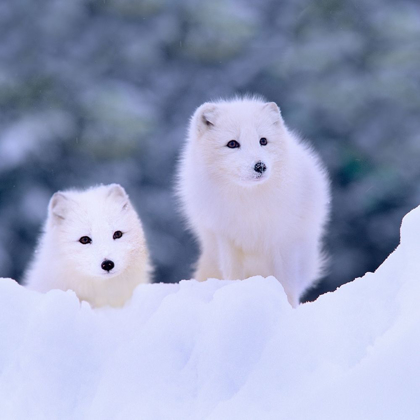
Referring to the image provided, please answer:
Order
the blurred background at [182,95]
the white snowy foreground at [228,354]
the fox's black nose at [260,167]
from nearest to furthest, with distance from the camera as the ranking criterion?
the white snowy foreground at [228,354]
the fox's black nose at [260,167]
the blurred background at [182,95]

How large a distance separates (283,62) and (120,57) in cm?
73

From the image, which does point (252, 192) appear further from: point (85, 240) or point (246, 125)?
point (85, 240)

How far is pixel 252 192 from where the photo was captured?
192 centimetres

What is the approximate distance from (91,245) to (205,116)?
50cm

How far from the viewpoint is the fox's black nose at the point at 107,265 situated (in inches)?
69.0

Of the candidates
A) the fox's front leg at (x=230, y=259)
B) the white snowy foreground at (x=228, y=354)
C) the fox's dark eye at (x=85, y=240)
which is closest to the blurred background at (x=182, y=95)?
the fox's front leg at (x=230, y=259)

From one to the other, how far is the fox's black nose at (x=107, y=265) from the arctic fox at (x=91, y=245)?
41 mm

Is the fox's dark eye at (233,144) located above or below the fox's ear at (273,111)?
below

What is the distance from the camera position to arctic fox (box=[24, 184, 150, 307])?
1849mm

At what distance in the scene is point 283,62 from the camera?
296 cm

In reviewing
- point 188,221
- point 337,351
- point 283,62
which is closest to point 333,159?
point 283,62

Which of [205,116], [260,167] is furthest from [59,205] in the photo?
[260,167]

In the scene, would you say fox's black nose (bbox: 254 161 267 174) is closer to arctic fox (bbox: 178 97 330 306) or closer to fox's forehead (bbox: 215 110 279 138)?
arctic fox (bbox: 178 97 330 306)

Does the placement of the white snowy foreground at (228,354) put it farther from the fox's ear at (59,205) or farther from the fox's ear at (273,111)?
the fox's ear at (273,111)
